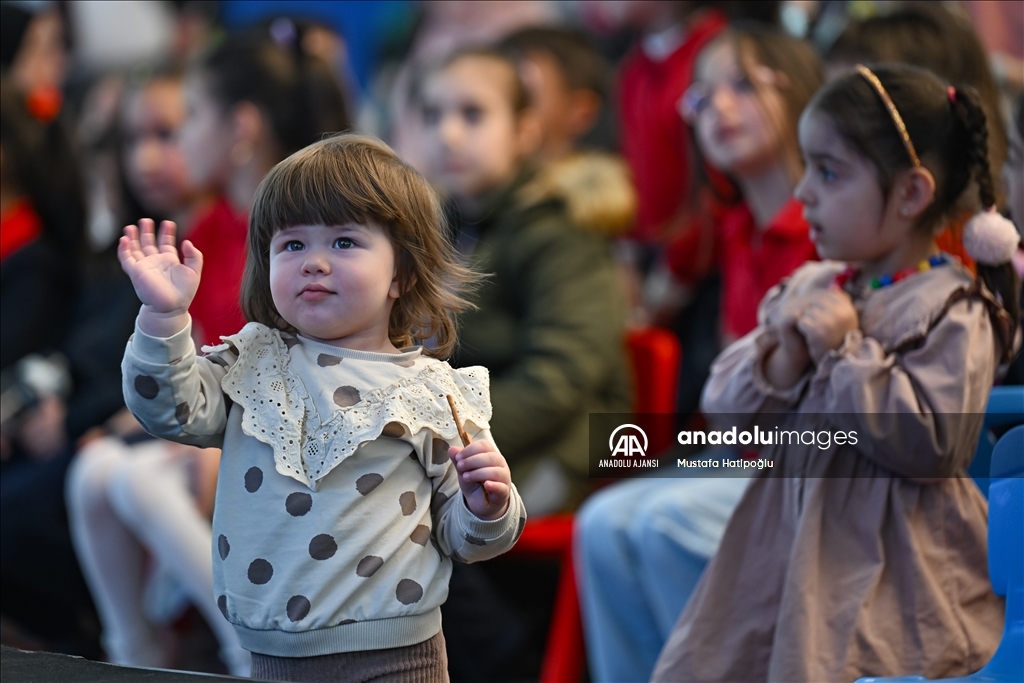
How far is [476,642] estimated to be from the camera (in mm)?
2238

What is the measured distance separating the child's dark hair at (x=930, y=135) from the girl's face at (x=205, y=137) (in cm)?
151

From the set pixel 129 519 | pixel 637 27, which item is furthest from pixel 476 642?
pixel 637 27

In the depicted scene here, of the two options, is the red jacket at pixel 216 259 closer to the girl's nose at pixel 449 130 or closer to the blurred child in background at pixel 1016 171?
the girl's nose at pixel 449 130

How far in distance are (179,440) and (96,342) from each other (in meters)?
1.63

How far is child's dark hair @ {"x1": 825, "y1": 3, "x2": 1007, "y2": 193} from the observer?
2016 mm

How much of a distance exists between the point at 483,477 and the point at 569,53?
7.27 feet

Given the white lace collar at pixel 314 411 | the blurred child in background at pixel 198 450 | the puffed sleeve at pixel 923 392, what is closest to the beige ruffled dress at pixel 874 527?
the puffed sleeve at pixel 923 392

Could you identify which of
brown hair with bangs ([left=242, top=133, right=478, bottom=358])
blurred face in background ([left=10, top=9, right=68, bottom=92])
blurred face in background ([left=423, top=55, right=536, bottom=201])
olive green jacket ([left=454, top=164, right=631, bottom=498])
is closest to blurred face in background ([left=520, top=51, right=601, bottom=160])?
blurred face in background ([left=423, top=55, right=536, bottom=201])

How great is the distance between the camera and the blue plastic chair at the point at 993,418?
5.19ft

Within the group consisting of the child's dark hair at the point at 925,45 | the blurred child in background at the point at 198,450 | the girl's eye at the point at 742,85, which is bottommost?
the blurred child in background at the point at 198,450

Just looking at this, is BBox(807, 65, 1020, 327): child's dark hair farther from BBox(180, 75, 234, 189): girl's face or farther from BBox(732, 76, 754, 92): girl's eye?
BBox(180, 75, 234, 189): girl's face

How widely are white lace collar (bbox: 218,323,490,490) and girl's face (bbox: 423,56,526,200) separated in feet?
4.23

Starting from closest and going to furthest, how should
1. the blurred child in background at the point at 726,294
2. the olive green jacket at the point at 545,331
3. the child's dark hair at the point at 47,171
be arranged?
the blurred child in background at the point at 726,294, the olive green jacket at the point at 545,331, the child's dark hair at the point at 47,171

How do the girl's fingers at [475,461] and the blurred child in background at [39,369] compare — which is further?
the blurred child in background at [39,369]
